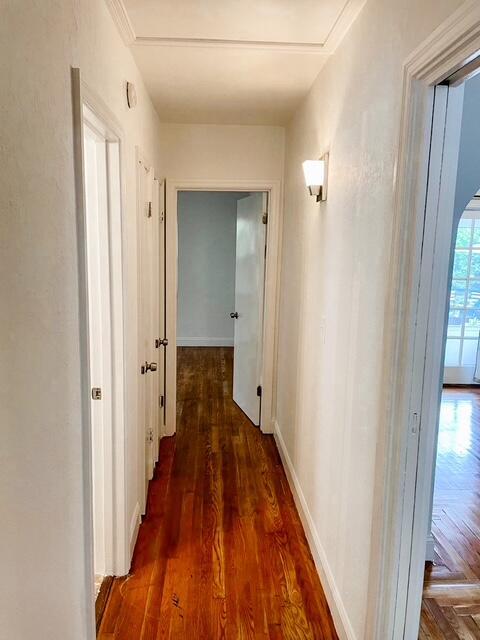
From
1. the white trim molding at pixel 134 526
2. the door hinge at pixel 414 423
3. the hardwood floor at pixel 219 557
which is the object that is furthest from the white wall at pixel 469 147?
the white trim molding at pixel 134 526

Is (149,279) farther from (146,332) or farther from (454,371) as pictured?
(454,371)

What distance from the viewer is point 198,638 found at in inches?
73.6

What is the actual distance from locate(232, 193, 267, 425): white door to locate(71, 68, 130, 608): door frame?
1.95 meters

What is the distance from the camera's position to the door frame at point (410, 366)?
1.27 metres

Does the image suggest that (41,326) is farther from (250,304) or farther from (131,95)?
(250,304)

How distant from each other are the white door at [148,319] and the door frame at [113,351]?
1.60 ft

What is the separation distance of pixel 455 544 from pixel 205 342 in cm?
497

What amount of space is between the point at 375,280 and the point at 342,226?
0.50 meters

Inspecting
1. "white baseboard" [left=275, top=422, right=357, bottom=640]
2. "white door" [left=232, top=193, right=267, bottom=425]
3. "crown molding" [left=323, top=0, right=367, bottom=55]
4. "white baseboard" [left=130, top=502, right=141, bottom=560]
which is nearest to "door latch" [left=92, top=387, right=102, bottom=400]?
"white baseboard" [left=130, top=502, right=141, bottom=560]

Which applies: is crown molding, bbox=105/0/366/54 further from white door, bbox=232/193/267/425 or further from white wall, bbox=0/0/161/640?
white door, bbox=232/193/267/425

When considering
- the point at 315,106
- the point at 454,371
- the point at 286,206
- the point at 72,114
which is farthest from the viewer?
the point at 454,371

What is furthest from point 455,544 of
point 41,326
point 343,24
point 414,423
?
A: point 343,24

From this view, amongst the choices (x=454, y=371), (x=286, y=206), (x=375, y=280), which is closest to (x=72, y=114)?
(x=375, y=280)

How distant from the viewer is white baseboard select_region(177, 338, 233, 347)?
702cm
